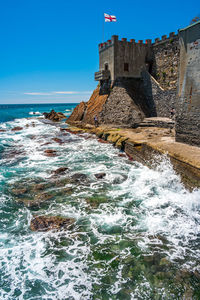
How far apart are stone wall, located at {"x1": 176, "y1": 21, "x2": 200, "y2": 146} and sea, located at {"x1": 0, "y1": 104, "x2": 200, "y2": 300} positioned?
7.73 feet

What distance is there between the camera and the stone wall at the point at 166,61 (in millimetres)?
20797

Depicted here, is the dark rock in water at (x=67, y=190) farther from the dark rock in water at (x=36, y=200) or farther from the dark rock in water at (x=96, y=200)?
the dark rock in water at (x=96, y=200)

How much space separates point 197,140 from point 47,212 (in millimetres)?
8294

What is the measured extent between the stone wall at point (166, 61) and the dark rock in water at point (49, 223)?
19.0 meters

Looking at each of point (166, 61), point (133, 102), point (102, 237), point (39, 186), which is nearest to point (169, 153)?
point (102, 237)

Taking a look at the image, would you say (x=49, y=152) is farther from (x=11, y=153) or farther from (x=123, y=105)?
(x=123, y=105)

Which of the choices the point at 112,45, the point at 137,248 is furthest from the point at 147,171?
the point at 112,45

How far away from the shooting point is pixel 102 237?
6.16 m

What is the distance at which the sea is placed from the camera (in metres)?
4.57

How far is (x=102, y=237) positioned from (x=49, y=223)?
76.2 inches

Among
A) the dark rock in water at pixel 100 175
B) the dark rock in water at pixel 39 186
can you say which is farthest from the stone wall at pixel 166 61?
the dark rock in water at pixel 39 186

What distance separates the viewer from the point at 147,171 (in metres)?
11.5

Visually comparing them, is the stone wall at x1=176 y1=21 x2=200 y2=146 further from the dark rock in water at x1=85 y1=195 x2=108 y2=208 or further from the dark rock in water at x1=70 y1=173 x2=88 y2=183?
the dark rock in water at x1=70 y1=173 x2=88 y2=183

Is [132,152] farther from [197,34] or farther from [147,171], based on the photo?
[197,34]
